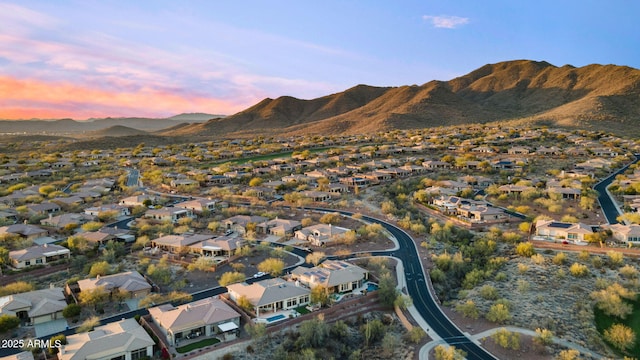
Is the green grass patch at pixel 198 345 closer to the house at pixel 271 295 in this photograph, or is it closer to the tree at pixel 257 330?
the tree at pixel 257 330

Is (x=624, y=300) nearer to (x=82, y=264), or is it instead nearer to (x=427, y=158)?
(x=82, y=264)

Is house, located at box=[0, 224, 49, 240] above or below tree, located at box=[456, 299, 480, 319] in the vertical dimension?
above

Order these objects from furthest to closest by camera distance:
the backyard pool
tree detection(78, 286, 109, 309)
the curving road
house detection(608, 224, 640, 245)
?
house detection(608, 224, 640, 245) → the backyard pool → tree detection(78, 286, 109, 309) → the curving road

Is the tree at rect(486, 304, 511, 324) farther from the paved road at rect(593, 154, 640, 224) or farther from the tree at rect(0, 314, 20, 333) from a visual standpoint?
the tree at rect(0, 314, 20, 333)

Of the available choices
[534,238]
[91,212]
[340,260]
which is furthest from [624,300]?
[91,212]

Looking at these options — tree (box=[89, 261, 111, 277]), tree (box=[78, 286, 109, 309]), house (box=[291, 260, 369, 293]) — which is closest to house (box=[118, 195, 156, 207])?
tree (box=[89, 261, 111, 277])

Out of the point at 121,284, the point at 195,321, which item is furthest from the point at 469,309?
the point at 121,284

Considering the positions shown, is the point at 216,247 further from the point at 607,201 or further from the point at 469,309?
the point at 607,201

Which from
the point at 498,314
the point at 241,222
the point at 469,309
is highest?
the point at 241,222
